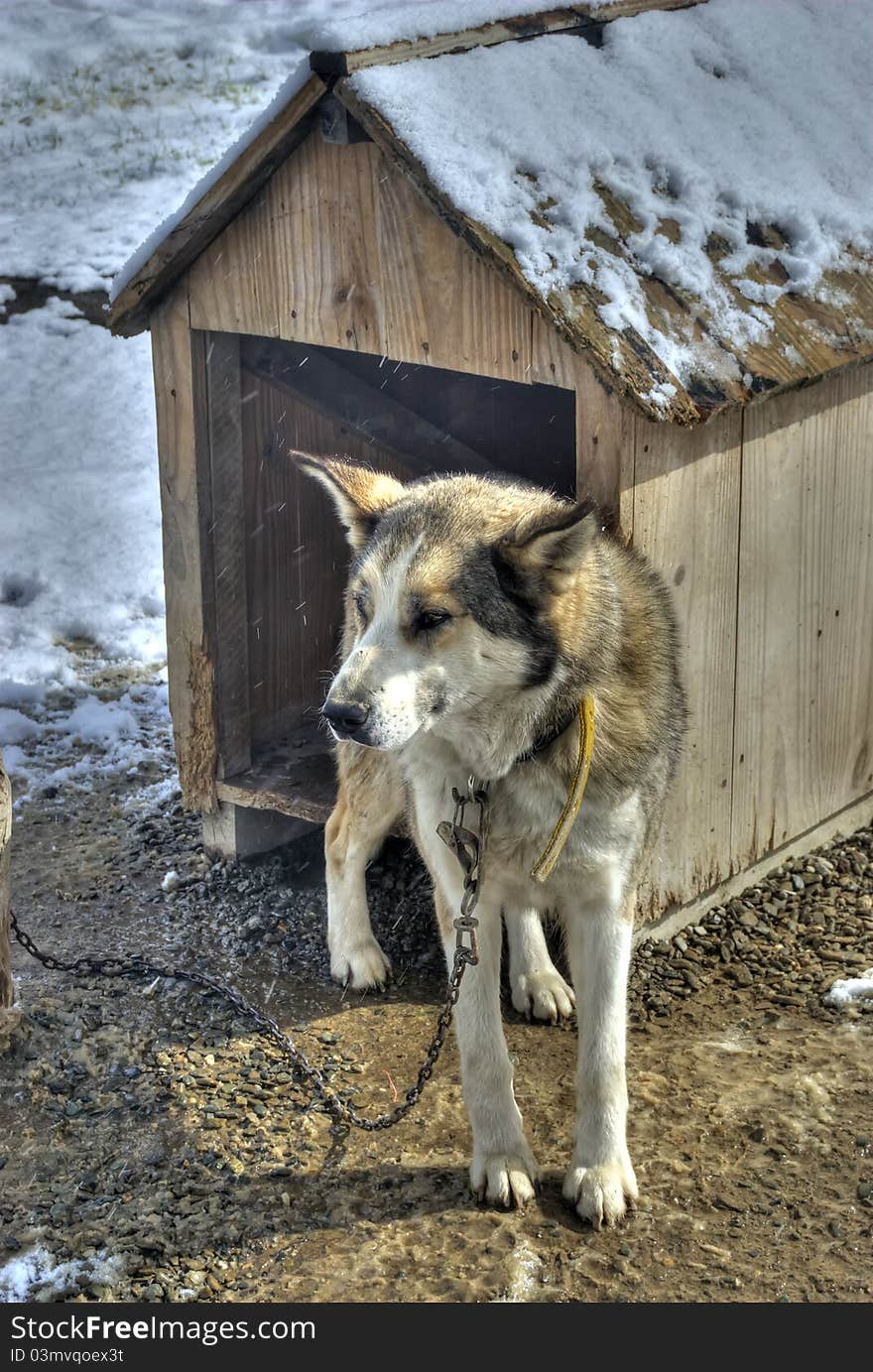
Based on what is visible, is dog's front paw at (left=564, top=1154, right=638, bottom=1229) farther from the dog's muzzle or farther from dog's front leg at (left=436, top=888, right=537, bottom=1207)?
the dog's muzzle

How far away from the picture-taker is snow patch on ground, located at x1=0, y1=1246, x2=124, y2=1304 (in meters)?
3.50

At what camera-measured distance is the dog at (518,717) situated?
339 centimetres

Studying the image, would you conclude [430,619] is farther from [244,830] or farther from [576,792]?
[244,830]

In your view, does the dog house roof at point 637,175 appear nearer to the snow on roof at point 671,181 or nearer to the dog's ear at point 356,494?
the snow on roof at point 671,181

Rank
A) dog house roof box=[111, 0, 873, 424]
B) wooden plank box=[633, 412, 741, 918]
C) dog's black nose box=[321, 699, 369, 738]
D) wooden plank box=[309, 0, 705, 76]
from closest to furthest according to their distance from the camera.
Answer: dog's black nose box=[321, 699, 369, 738]
dog house roof box=[111, 0, 873, 424]
wooden plank box=[309, 0, 705, 76]
wooden plank box=[633, 412, 741, 918]

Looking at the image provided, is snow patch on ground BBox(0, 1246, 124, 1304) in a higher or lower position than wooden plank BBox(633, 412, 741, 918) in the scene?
lower

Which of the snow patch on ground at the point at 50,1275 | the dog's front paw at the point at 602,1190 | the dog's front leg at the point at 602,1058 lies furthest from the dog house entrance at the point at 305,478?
the snow patch on ground at the point at 50,1275

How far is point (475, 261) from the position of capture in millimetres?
4340

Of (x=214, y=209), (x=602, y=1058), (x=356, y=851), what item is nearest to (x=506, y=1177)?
(x=602, y=1058)

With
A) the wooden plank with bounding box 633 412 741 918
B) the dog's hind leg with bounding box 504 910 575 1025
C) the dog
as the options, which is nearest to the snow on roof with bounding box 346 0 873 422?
the wooden plank with bounding box 633 412 741 918

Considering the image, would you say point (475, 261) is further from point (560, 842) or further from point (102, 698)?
point (102, 698)

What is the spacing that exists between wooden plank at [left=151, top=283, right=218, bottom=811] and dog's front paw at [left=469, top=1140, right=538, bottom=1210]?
7.21ft

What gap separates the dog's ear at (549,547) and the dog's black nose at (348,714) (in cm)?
50

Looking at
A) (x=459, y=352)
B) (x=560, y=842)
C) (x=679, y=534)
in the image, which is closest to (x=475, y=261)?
(x=459, y=352)
